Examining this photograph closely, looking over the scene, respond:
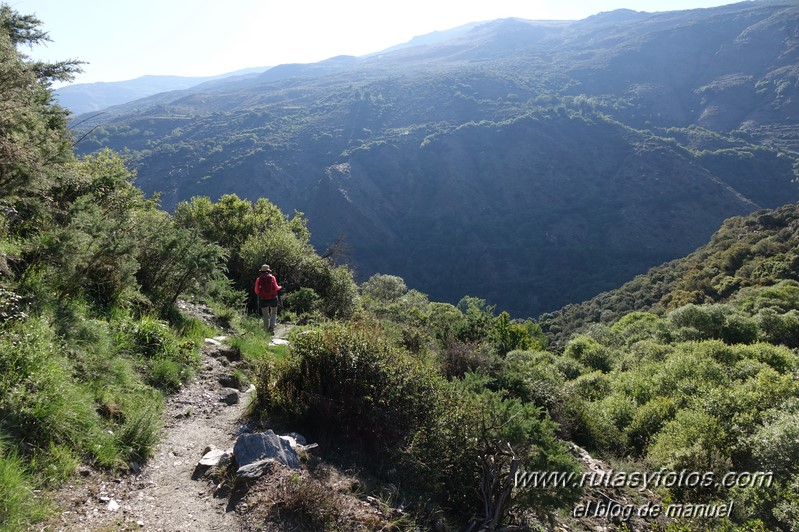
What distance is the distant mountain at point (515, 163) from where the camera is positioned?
97312 millimetres

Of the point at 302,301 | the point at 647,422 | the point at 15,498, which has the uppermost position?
the point at 15,498

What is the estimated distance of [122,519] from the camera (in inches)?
139

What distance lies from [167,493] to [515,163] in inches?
5180

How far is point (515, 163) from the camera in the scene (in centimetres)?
12656

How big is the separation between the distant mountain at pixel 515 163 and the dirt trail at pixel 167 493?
84.5 metres

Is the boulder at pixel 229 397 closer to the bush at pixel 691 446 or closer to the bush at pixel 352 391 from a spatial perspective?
the bush at pixel 352 391

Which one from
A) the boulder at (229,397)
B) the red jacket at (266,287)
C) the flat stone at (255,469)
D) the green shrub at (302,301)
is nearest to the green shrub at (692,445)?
the flat stone at (255,469)

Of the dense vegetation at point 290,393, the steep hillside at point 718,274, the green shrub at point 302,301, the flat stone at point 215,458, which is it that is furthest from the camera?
the steep hillside at point 718,274

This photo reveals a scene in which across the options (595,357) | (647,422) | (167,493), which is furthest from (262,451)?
(595,357)

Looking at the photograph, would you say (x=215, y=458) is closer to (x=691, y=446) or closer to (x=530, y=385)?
(x=530, y=385)

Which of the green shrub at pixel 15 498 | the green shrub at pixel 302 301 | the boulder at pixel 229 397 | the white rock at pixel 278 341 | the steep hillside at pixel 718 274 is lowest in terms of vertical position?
the steep hillside at pixel 718 274

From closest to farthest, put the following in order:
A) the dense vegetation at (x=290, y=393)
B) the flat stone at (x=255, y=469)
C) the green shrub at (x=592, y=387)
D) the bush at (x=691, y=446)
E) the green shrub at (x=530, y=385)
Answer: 1. the flat stone at (x=255, y=469)
2. the dense vegetation at (x=290, y=393)
3. the bush at (x=691, y=446)
4. the green shrub at (x=530, y=385)
5. the green shrub at (x=592, y=387)

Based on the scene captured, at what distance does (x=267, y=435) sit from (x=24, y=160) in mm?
4708

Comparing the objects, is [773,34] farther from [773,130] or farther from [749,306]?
[749,306]
